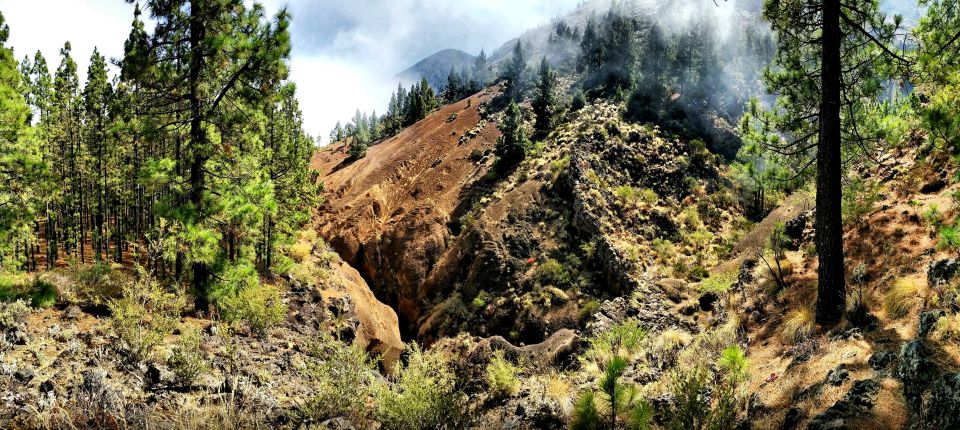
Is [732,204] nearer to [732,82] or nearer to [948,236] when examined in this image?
[732,82]

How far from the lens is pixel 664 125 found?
1721 inches

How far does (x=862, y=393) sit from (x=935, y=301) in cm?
300

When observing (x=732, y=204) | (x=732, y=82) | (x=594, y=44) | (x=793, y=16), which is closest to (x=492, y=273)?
(x=732, y=204)

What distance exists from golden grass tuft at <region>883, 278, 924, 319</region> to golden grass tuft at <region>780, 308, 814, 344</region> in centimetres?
136

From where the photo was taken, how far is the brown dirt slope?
36.6 meters

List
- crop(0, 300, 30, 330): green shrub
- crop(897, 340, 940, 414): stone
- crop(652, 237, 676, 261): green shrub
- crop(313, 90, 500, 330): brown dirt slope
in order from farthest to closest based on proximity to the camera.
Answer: crop(313, 90, 500, 330): brown dirt slope, crop(652, 237, 676, 261): green shrub, crop(0, 300, 30, 330): green shrub, crop(897, 340, 940, 414): stone

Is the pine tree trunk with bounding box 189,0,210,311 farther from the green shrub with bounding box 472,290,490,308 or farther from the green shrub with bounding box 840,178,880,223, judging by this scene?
the green shrub with bounding box 472,290,490,308

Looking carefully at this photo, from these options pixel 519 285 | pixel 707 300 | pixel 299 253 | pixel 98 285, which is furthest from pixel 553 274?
pixel 98 285

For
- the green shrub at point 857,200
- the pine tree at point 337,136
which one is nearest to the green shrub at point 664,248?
the green shrub at point 857,200

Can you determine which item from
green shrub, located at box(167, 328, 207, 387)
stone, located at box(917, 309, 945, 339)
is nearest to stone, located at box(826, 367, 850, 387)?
stone, located at box(917, 309, 945, 339)

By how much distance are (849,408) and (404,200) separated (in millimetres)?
40879

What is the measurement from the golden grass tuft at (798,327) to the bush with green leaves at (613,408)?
4377 mm

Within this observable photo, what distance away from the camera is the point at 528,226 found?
107ft

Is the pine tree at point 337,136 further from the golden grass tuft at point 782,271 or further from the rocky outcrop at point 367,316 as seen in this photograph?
the golden grass tuft at point 782,271
